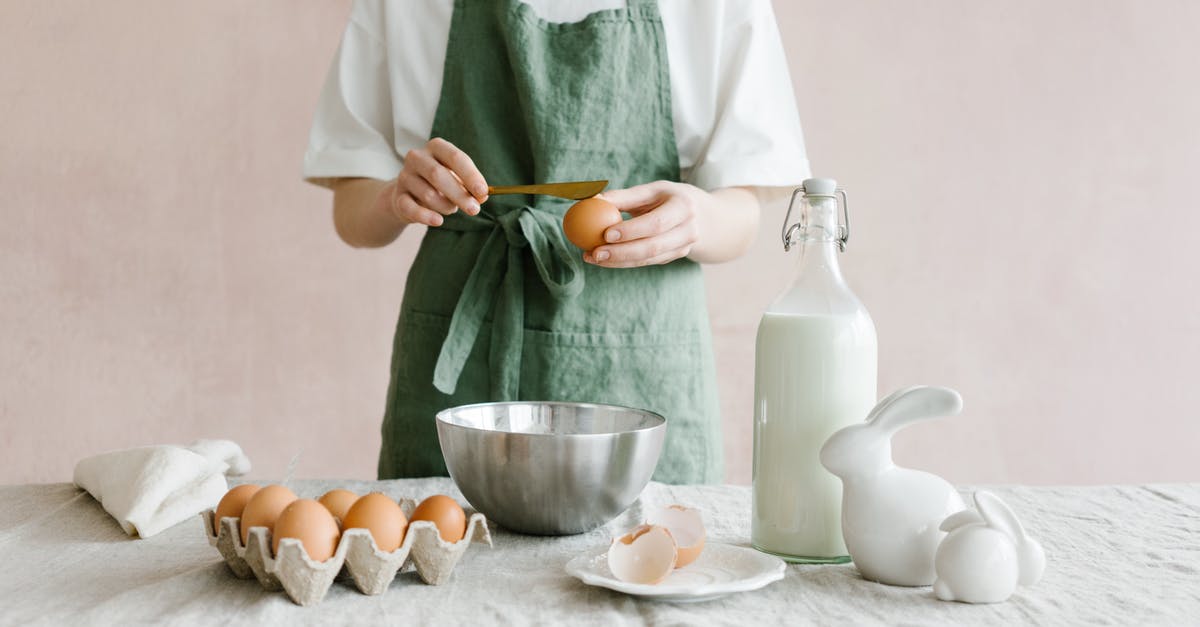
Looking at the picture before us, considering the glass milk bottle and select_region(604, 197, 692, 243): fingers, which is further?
select_region(604, 197, 692, 243): fingers

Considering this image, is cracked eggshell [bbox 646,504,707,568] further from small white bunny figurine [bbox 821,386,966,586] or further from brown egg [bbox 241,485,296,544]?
brown egg [bbox 241,485,296,544]

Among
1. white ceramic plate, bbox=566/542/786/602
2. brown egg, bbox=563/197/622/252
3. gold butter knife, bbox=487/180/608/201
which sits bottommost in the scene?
white ceramic plate, bbox=566/542/786/602

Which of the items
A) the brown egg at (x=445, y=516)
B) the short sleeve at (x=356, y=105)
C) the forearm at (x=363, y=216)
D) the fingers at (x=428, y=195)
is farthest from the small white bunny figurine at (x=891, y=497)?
the short sleeve at (x=356, y=105)

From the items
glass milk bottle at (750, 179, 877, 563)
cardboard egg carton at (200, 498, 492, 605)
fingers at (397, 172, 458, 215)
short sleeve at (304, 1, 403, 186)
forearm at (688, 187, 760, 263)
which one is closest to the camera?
cardboard egg carton at (200, 498, 492, 605)

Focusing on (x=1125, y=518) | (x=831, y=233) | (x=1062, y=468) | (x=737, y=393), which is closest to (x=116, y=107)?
(x=737, y=393)

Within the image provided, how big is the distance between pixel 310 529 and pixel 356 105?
79 centimetres

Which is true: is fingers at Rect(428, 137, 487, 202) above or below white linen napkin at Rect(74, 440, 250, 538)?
above

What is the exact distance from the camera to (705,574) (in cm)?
69

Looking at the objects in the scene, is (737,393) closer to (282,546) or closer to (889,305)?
(889,305)

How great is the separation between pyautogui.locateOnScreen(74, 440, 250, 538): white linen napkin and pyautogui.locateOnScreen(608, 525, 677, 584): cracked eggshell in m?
0.40

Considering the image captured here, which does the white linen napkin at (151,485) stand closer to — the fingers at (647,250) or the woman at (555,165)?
the woman at (555,165)

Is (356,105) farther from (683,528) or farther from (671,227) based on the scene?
(683,528)

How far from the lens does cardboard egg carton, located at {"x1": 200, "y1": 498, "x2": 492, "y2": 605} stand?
62 centimetres

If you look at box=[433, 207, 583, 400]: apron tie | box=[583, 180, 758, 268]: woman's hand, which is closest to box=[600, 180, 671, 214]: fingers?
box=[583, 180, 758, 268]: woman's hand
